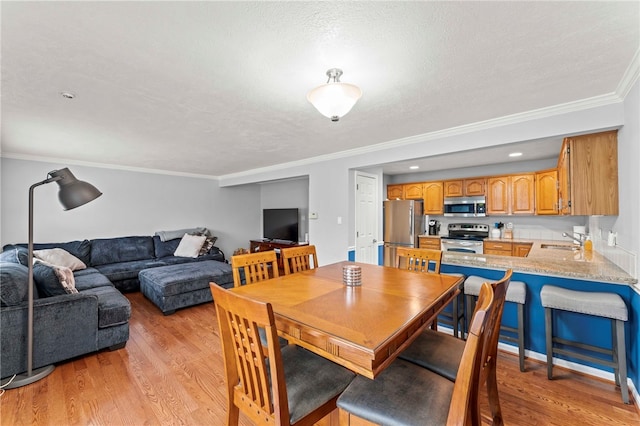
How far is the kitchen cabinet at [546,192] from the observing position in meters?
4.36

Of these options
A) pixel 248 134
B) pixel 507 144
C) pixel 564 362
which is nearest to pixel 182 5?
pixel 248 134

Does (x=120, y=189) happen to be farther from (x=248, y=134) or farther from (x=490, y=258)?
(x=490, y=258)

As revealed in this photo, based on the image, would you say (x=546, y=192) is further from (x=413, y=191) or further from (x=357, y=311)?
(x=357, y=311)

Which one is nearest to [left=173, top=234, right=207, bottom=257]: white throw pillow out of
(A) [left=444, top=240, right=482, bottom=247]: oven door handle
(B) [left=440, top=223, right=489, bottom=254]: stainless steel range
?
(B) [left=440, top=223, right=489, bottom=254]: stainless steel range

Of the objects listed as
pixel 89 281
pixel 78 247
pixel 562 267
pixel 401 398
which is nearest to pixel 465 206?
pixel 562 267

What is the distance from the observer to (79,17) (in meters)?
1.32

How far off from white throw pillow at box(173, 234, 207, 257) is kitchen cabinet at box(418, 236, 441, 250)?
4515mm

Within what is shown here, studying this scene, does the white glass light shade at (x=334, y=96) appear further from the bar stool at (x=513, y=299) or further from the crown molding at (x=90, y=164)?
the crown molding at (x=90, y=164)

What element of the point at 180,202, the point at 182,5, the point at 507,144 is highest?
the point at 182,5

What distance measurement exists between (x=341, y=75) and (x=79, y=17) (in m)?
1.43

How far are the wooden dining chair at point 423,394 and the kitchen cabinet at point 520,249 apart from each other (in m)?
4.12

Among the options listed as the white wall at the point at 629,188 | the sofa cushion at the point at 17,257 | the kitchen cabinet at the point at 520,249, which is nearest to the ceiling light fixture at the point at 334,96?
the white wall at the point at 629,188

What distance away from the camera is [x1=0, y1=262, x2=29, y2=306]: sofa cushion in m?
2.09

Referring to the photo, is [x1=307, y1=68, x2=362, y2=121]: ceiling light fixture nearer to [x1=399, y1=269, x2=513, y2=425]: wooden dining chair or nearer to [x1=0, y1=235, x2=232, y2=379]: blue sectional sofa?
[x1=399, y1=269, x2=513, y2=425]: wooden dining chair
